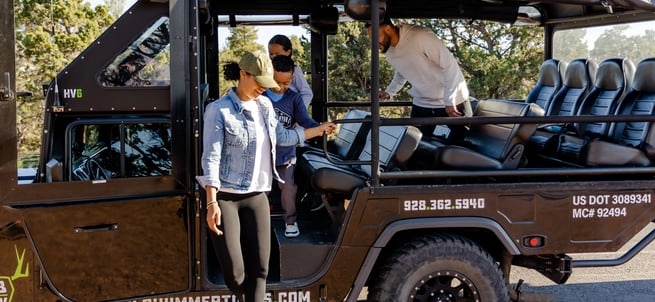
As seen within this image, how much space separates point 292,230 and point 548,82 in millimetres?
3714

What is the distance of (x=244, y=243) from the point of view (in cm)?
371

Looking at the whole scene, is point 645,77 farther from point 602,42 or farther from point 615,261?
point 602,42

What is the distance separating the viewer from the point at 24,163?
12.2 ft

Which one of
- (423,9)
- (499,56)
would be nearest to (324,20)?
(423,9)

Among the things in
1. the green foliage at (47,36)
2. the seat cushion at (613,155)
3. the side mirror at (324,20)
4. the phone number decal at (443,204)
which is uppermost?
the side mirror at (324,20)

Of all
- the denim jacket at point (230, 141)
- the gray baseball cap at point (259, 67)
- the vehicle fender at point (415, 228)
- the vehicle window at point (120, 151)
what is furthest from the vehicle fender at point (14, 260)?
the vehicle fender at point (415, 228)

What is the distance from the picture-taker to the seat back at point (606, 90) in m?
5.54

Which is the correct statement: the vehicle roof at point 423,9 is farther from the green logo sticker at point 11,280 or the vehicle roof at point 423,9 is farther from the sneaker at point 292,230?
the green logo sticker at point 11,280

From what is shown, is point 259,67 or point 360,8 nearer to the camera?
point 259,67

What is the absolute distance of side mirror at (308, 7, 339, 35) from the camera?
19.6 ft

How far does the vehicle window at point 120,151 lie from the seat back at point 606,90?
132 inches

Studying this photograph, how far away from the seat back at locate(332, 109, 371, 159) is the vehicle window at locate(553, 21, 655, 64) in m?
2.23

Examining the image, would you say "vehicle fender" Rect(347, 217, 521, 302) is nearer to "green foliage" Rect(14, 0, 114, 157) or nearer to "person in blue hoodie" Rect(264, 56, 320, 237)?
"person in blue hoodie" Rect(264, 56, 320, 237)

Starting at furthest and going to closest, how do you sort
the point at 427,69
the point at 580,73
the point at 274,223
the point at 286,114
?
the point at 580,73 < the point at 427,69 < the point at 274,223 < the point at 286,114
